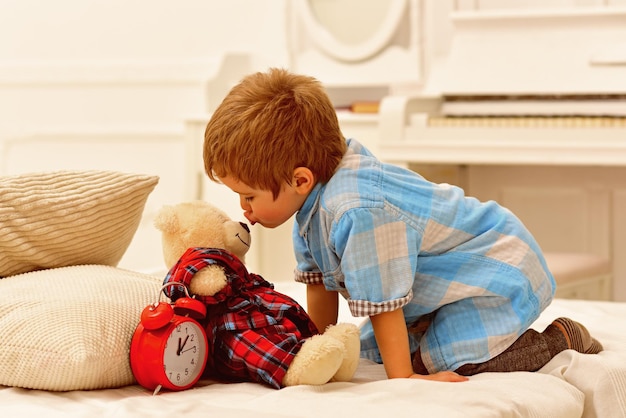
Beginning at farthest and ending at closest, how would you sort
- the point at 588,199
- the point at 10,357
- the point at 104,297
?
the point at 588,199, the point at 104,297, the point at 10,357

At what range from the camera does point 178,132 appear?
13.5 feet

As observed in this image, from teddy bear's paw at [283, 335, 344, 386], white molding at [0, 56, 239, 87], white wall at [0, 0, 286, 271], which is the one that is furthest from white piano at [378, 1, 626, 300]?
teddy bear's paw at [283, 335, 344, 386]

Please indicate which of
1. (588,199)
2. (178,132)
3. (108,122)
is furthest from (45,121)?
(588,199)

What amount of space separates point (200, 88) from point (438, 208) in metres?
2.80

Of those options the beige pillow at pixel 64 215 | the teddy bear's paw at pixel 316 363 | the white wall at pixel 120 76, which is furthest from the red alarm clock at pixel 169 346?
the white wall at pixel 120 76

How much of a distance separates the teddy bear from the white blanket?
27 millimetres

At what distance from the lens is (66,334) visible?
127cm

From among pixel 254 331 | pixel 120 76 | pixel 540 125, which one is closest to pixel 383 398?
pixel 254 331

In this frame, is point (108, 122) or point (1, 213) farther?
point (108, 122)

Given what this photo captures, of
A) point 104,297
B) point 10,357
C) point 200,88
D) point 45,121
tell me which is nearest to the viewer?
point 10,357

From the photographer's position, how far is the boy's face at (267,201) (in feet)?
4.56

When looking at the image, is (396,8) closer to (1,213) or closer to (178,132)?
(178,132)

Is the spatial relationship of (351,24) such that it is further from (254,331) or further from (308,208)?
(254,331)

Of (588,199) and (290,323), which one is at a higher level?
(290,323)
